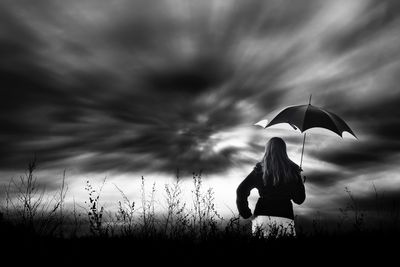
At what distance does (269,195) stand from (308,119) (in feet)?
5.23

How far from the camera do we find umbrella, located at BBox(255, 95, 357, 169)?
580cm

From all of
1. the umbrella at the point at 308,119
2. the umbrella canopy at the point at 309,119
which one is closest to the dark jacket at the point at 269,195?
the umbrella at the point at 308,119

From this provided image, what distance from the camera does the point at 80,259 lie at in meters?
2.73

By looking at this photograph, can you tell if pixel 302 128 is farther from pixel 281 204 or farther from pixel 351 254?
pixel 351 254

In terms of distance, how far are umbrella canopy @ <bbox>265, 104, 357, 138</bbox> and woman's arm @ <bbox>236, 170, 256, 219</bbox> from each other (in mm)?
1343

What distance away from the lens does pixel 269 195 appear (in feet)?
16.4

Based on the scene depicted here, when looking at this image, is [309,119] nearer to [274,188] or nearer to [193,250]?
[274,188]

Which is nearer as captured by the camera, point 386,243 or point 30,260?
point 30,260

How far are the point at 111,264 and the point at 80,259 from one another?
0.27 metres

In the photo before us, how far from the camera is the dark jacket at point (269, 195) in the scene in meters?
4.93

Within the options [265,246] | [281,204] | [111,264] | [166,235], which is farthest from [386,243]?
[111,264]

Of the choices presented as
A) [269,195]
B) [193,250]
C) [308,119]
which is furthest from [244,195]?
[193,250]

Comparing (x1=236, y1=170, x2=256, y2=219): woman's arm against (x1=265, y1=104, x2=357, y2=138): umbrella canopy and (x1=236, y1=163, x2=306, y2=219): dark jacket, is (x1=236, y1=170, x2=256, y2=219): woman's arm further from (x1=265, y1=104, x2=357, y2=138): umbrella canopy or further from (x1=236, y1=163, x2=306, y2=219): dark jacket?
(x1=265, y1=104, x2=357, y2=138): umbrella canopy

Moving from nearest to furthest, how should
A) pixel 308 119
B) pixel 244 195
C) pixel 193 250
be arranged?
pixel 193 250 < pixel 244 195 < pixel 308 119
